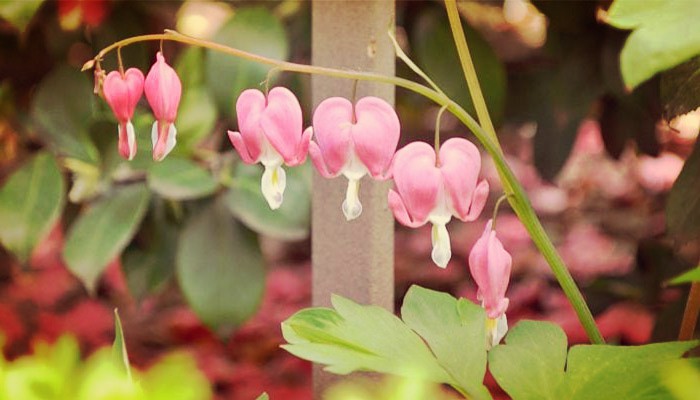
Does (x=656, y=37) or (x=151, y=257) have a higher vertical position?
(x=656, y=37)

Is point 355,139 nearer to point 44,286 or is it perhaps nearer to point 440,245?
point 440,245

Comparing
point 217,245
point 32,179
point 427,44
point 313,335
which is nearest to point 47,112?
point 32,179

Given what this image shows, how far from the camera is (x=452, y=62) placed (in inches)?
52.0

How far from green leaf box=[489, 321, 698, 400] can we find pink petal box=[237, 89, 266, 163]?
223 millimetres

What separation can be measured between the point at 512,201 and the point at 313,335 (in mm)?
188

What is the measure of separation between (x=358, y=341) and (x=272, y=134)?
157 millimetres

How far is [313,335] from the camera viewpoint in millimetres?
652

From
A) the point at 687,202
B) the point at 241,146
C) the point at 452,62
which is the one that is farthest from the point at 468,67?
the point at 452,62

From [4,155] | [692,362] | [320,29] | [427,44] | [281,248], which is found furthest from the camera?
[281,248]

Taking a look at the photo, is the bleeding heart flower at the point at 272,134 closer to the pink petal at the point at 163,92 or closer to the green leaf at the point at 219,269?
the pink petal at the point at 163,92

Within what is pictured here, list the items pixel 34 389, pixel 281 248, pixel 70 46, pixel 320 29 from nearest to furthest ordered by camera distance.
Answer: pixel 34 389 → pixel 320 29 → pixel 70 46 → pixel 281 248

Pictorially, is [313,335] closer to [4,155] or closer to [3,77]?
[3,77]

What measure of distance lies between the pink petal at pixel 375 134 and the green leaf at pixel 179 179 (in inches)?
20.2

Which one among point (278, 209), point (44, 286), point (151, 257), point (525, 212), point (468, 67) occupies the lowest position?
point (44, 286)
